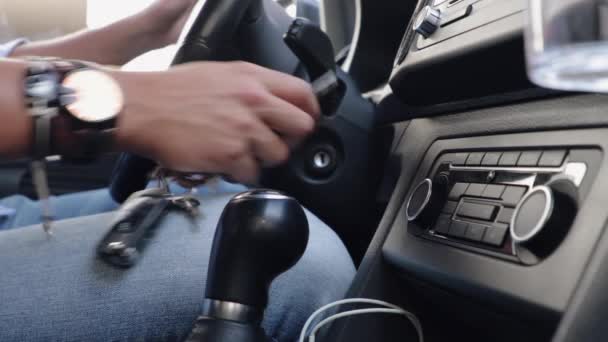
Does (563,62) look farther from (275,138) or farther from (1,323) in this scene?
(1,323)

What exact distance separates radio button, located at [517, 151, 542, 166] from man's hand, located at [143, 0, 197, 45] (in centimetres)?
68

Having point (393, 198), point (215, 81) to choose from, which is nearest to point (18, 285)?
point (215, 81)

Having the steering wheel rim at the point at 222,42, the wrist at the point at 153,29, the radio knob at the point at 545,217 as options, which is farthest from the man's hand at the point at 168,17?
the radio knob at the point at 545,217

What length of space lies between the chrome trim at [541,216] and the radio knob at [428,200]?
4.1 inches

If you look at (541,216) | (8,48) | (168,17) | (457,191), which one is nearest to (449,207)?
(457,191)

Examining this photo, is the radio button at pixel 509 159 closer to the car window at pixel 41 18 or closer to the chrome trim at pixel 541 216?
the chrome trim at pixel 541 216

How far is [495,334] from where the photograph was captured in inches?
17.5

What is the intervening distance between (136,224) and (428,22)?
36 cm

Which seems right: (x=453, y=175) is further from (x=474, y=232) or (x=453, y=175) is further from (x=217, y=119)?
(x=217, y=119)

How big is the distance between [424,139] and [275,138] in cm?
18

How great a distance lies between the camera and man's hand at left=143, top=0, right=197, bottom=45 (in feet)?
3.11

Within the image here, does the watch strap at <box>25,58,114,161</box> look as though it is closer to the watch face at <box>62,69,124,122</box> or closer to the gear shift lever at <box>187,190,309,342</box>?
the watch face at <box>62,69,124,122</box>

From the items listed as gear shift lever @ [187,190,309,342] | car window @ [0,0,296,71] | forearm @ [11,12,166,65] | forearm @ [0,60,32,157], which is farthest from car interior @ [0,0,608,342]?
car window @ [0,0,296,71]

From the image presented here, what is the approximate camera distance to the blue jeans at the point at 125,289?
48 cm
